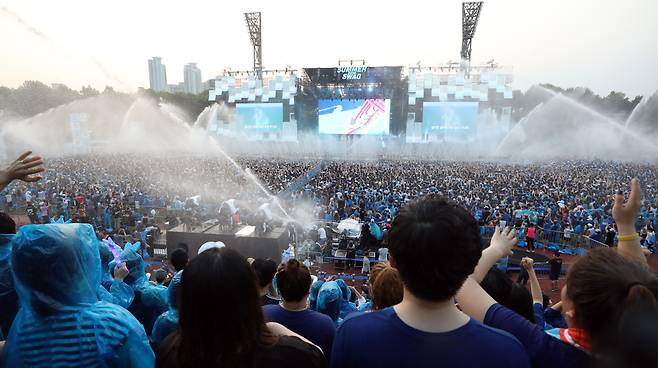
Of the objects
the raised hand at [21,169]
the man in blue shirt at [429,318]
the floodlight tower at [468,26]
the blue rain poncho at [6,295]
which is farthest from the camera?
the floodlight tower at [468,26]

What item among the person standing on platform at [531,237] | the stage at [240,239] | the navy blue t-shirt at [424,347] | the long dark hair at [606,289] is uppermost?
the long dark hair at [606,289]

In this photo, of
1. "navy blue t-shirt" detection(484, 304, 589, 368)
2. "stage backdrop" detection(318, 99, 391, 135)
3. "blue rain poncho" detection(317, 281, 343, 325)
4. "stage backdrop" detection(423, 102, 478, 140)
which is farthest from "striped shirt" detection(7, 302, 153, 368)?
"stage backdrop" detection(423, 102, 478, 140)

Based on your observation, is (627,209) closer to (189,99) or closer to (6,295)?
(6,295)

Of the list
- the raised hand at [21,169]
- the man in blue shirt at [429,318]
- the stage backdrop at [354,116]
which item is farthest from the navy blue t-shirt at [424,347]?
the stage backdrop at [354,116]

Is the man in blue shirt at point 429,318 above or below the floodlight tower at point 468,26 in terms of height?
below

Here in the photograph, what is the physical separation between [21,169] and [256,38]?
55812 millimetres

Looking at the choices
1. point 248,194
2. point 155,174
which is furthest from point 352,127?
point 248,194

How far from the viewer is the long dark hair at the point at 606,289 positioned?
43.4 inches

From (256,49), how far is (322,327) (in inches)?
2231

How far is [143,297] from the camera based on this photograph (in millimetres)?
3260

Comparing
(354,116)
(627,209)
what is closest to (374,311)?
(627,209)

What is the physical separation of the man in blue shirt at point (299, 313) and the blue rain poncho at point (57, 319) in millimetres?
811

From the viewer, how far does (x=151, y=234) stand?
A: 41.4ft

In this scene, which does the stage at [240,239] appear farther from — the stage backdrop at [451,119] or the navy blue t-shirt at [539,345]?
the stage backdrop at [451,119]
